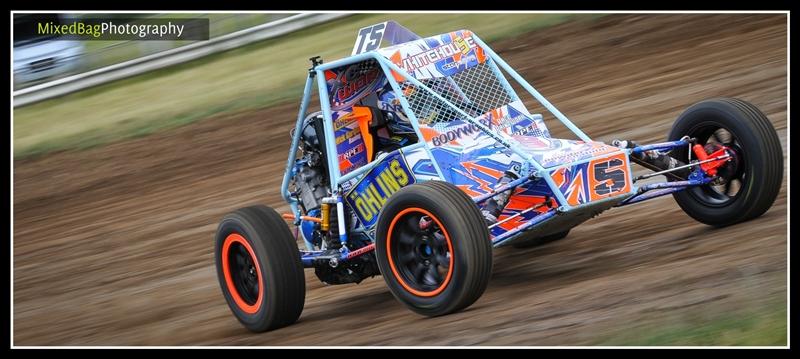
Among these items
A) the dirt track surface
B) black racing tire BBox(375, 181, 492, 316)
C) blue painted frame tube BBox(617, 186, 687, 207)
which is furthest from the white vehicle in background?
blue painted frame tube BBox(617, 186, 687, 207)

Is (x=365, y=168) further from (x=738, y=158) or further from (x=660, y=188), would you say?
(x=738, y=158)

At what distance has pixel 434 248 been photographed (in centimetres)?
742

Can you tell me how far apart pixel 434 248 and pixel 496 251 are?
2.65m

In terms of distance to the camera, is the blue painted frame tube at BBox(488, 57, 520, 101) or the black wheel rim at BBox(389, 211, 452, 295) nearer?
the black wheel rim at BBox(389, 211, 452, 295)

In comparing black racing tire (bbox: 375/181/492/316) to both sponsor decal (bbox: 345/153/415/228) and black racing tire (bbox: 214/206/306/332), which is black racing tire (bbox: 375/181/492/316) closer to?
sponsor decal (bbox: 345/153/415/228)

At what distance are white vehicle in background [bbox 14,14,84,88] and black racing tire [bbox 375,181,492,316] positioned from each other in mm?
11510

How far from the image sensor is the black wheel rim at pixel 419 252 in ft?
24.1

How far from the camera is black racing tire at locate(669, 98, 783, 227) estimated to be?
8.13 m

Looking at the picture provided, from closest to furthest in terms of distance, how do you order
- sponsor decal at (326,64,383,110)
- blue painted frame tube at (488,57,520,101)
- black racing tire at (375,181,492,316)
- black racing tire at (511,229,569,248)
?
black racing tire at (375,181,492,316), sponsor decal at (326,64,383,110), blue painted frame tube at (488,57,520,101), black racing tire at (511,229,569,248)

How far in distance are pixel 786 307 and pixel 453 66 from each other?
3174 millimetres

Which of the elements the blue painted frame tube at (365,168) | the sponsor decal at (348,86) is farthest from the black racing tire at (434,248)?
the sponsor decal at (348,86)

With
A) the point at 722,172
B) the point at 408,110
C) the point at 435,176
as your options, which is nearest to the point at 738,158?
the point at 722,172

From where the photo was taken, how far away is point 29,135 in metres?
17.8

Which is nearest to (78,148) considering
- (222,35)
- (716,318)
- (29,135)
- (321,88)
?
(29,135)
